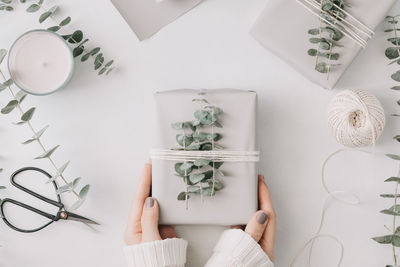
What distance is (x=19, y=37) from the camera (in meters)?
0.99

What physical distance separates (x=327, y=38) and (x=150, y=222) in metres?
0.58

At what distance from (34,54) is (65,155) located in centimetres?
25

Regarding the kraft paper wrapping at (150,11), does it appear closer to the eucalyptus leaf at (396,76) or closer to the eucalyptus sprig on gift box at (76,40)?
the eucalyptus sprig on gift box at (76,40)

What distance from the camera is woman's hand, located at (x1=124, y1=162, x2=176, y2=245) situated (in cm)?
93

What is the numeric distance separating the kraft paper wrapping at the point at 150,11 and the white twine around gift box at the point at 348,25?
0.27m

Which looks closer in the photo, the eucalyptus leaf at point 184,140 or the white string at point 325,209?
the eucalyptus leaf at point 184,140

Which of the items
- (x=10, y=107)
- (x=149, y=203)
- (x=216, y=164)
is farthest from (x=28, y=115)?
(x=216, y=164)

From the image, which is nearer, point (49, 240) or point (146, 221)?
point (146, 221)

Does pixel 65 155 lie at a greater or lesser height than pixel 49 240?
greater

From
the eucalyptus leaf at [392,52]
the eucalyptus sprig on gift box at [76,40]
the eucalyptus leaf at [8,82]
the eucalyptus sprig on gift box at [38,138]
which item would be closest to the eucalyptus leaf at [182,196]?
the eucalyptus sprig on gift box at [38,138]

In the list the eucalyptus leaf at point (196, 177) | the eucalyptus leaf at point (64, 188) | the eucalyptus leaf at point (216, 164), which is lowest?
the eucalyptus leaf at point (216, 164)

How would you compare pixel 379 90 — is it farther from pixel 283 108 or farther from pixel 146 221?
pixel 146 221

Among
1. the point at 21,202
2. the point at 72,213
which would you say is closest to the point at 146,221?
the point at 72,213

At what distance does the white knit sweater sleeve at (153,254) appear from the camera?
0.91 meters
